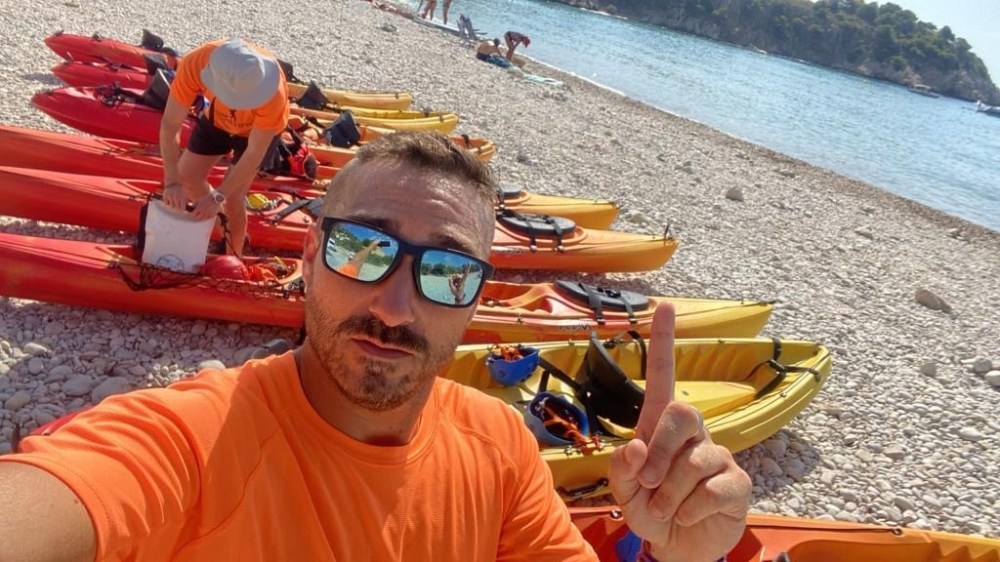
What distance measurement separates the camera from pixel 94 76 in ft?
28.3

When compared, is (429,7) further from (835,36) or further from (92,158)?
(835,36)

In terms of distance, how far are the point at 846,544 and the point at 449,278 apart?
9.82 feet

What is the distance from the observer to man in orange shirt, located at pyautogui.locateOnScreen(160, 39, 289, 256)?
436 centimetres

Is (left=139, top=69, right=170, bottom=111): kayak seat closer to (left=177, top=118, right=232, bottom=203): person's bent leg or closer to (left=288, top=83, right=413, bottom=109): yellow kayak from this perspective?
(left=177, top=118, right=232, bottom=203): person's bent leg

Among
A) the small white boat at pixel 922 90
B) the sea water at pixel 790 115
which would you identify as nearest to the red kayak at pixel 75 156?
the sea water at pixel 790 115

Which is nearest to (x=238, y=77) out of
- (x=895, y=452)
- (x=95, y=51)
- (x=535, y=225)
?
(x=535, y=225)

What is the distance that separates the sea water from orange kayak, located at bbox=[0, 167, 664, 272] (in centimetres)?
1744

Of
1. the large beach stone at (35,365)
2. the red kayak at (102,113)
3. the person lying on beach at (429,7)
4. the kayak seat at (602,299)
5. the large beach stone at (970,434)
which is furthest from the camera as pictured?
the person lying on beach at (429,7)

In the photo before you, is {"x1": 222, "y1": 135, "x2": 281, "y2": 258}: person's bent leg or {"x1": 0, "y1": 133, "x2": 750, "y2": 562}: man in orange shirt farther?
{"x1": 222, "y1": 135, "x2": 281, "y2": 258}: person's bent leg

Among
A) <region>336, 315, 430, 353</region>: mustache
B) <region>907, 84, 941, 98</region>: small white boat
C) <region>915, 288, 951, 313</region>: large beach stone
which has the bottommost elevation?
<region>915, 288, 951, 313</region>: large beach stone

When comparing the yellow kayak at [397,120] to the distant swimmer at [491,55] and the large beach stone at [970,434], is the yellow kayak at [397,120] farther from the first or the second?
the distant swimmer at [491,55]

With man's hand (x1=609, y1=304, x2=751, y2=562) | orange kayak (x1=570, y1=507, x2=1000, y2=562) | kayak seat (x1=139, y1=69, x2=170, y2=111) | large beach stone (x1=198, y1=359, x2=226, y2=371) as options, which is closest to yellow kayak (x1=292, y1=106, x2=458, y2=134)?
kayak seat (x1=139, y1=69, x2=170, y2=111)

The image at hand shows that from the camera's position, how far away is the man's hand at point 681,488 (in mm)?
1641

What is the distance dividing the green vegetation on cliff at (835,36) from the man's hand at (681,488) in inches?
3684
